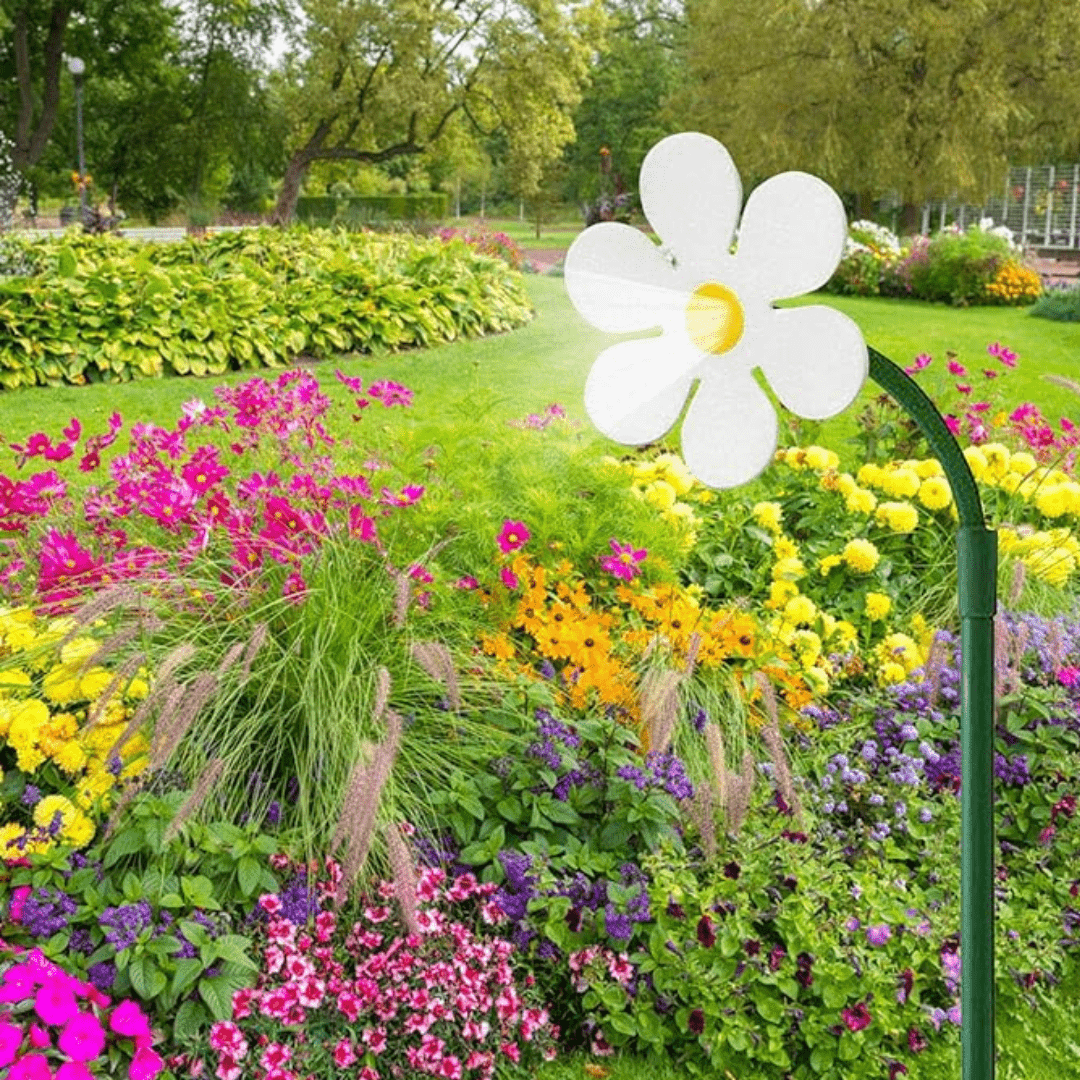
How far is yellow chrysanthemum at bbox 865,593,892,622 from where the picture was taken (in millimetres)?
3242

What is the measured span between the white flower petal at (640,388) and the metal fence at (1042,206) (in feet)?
91.3

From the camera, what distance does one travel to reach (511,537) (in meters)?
2.68

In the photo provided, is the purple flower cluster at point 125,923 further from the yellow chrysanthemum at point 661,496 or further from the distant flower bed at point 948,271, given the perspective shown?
the distant flower bed at point 948,271

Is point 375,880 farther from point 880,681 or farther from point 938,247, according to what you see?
point 938,247

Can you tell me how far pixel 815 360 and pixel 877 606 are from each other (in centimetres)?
258

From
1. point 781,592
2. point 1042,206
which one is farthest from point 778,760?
point 1042,206

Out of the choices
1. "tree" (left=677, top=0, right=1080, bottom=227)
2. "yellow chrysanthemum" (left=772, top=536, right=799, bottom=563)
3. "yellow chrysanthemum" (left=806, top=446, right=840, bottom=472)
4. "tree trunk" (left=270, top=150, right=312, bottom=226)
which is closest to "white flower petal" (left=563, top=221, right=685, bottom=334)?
"yellow chrysanthemum" (left=772, top=536, right=799, bottom=563)

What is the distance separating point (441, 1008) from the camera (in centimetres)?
201

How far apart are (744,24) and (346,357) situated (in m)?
19.3

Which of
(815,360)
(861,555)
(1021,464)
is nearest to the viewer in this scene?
(815,360)

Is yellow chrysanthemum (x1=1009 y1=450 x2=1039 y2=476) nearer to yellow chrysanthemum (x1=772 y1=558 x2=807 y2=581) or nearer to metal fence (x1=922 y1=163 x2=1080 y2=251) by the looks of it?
yellow chrysanthemum (x1=772 y1=558 x2=807 y2=581)

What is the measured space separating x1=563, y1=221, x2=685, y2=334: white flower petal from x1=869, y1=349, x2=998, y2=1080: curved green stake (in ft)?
0.52

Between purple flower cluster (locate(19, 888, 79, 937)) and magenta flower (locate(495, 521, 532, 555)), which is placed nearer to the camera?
purple flower cluster (locate(19, 888, 79, 937))

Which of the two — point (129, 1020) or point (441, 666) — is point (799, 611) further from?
point (129, 1020)
